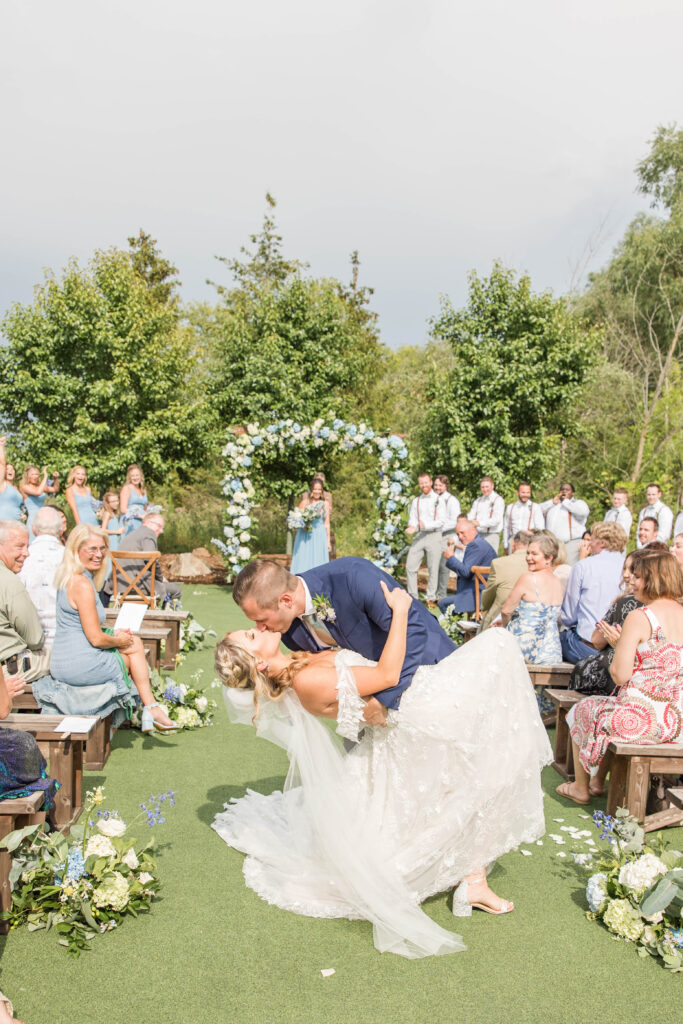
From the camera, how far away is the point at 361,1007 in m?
2.62

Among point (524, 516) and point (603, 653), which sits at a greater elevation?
point (524, 516)

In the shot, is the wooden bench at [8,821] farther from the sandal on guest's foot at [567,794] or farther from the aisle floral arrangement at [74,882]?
the sandal on guest's foot at [567,794]

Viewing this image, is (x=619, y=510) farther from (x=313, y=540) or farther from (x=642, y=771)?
(x=642, y=771)

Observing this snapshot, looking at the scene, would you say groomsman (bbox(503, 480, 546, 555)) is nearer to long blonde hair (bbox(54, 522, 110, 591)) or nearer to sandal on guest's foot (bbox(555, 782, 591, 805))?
sandal on guest's foot (bbox(555, 782, 591, 805))

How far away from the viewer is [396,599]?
3023 mm

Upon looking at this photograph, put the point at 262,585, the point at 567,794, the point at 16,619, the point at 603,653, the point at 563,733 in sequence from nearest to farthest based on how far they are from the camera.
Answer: the point at 262,585 → the point at 16,619 → the point at 567,794 → the point at 603,653 → the point at 563,733

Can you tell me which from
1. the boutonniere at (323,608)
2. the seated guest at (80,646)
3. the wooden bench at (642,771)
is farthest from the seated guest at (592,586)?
the seated guest at (80,646)

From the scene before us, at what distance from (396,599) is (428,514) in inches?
346

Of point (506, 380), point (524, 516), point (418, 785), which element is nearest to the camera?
point (418, 785)

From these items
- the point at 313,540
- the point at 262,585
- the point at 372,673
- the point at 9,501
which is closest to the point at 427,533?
the point at 313,540

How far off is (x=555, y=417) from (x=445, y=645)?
42.5ft

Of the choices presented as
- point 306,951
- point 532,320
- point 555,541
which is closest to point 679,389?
point 532,320

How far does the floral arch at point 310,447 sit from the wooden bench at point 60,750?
29.6 feet

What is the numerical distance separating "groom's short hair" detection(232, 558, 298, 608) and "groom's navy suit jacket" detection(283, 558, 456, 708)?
15cm
